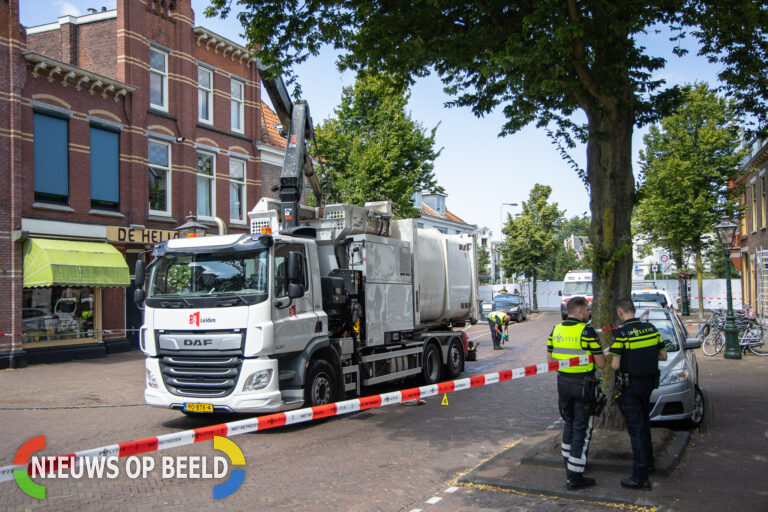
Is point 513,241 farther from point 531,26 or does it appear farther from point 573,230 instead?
point 573,230

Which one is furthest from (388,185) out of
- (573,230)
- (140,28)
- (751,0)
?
(573,230)

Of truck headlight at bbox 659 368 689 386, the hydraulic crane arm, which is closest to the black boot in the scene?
truck headlight at bbox 659 368 689 386

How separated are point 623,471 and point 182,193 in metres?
18.1

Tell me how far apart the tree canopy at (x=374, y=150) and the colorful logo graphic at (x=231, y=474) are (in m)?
18.7

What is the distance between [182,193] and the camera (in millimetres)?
20922

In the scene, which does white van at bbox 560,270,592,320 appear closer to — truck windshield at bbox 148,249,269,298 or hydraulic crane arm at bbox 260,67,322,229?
hydraulic crane arm at bbox 260,67,322,229

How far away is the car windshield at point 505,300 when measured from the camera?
3328cm

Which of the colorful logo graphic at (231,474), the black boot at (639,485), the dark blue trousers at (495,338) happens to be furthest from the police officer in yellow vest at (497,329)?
the black boot at (639,485)

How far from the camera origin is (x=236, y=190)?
23.8m

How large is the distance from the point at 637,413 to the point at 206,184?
1937 cm

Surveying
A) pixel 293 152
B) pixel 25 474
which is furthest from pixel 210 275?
pixel 25 474

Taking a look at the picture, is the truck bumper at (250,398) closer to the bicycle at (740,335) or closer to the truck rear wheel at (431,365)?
the truck rear wheel at (431,365)

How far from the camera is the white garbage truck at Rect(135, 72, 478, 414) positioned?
26.3ft

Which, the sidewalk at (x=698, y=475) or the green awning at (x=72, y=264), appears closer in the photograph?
the sidewalk at (x=698, y=475)
